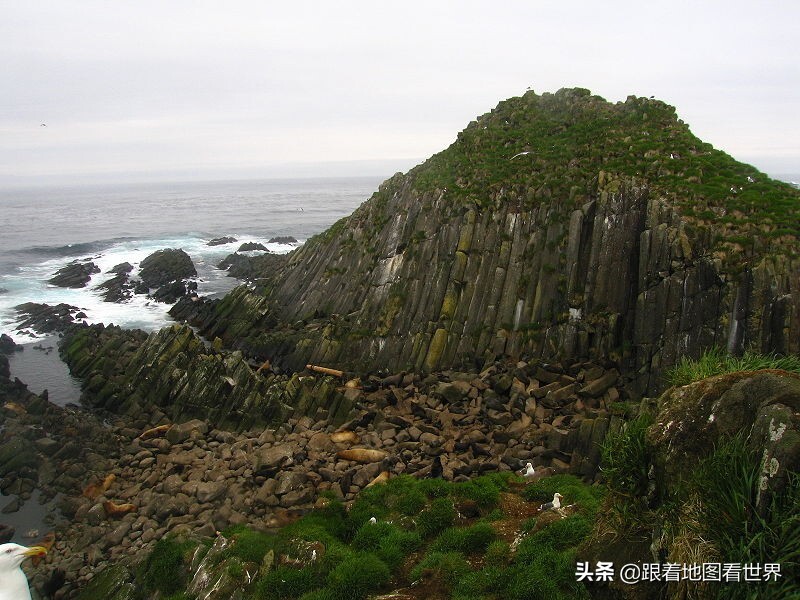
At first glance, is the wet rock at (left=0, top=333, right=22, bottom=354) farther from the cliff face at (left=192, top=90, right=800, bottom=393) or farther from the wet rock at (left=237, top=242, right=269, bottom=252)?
the wet rock at (left=237, top=242, right=269, bottom=252)

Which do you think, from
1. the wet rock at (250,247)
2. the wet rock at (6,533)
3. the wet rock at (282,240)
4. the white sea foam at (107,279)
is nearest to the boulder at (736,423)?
the wet rock at (6,533)

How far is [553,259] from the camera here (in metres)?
27.5

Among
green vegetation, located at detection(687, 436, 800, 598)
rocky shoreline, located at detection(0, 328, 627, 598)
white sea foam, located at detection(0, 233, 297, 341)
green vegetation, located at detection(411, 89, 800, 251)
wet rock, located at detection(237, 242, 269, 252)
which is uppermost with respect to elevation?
green vegetation, located at detection(411, 89, 800, 251)

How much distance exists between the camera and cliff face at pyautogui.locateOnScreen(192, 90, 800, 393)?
20.9 metres

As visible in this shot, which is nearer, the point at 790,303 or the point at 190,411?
the point at 790,303

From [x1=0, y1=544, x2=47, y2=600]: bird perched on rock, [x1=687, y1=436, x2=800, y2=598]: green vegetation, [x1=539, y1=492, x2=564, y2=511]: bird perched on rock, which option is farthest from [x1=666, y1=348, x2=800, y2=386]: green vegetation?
[x1=0, y1=544, x2=47, y2=600]: bird perched on rock

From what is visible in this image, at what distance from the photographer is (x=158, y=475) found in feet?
68.5

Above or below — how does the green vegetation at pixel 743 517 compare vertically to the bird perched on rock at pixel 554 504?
above

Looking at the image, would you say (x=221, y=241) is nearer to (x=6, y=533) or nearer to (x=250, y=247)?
(x=250, y=247)

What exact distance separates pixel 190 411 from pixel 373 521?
1636cm

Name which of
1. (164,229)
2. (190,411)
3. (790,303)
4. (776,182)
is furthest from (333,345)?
(164,229)

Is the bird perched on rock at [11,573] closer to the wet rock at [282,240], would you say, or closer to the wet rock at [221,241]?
the wet rock at [282,240]

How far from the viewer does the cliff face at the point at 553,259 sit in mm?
20906

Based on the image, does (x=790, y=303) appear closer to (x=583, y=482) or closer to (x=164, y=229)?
(x=583, y=482)
